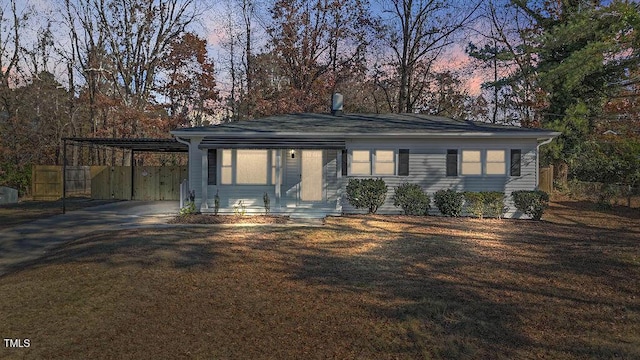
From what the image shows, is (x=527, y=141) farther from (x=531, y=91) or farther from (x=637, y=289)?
(x=531, y=91)

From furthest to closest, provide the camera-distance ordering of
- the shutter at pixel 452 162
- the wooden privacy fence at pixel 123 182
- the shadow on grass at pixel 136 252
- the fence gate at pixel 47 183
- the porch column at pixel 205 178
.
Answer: the fence gate at pixel 47 183 → the wooden privacy fence at pixel 123 182 → the shutter at pixel 452 162 → the porch column at pixel 205 178 → the shadow on grass at pixel 136 252

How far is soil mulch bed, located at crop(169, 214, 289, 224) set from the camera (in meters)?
12.8

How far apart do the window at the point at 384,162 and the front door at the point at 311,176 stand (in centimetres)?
211

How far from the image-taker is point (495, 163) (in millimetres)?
14742

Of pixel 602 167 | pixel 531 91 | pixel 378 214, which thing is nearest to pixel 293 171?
pixel 378 214

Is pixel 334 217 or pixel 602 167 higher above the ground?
pixel 602 167

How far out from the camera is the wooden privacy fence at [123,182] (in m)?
21.8

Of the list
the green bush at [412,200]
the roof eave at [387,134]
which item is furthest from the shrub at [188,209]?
the green bush at [412,200]

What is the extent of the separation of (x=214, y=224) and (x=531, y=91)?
21.0 m

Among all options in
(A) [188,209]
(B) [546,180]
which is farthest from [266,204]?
(B) [546,180]

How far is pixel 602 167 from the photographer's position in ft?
76.4

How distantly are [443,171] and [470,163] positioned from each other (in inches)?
40.8

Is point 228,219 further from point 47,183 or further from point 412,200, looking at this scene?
point 47,183

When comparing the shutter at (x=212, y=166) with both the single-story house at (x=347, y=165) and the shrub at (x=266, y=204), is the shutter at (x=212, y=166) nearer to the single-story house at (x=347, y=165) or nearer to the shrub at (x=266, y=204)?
Answer: the single-story house at (x=347, y=165)
